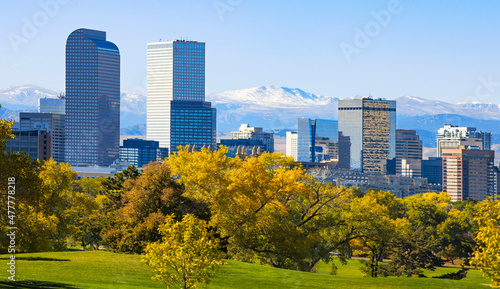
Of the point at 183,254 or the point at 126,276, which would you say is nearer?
the point at 183,254

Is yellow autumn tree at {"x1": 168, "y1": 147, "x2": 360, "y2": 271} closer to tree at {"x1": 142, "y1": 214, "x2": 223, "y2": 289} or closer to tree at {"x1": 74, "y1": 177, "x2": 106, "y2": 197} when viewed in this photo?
tree at {"x1": 142, "y1": 214, "x2": 223, "y2": 289}

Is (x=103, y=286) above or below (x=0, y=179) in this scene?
below

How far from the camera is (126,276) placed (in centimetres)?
4553

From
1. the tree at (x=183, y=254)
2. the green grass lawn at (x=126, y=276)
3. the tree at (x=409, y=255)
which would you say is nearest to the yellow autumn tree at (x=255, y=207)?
the green grass lawn at (x=126, y=276)

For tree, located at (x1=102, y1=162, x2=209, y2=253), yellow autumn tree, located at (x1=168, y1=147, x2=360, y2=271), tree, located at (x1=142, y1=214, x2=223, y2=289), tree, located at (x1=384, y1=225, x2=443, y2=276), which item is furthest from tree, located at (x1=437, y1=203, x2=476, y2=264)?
tree, located at (x1=142, y1=214, x2=223, y2=289)

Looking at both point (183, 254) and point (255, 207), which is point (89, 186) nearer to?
point (255, 207)

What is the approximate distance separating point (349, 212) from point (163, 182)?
73.3ft

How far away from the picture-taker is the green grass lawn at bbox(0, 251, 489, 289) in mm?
41562

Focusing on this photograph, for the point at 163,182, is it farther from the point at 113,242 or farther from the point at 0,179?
the point at 0,179

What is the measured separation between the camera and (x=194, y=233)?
34094mm

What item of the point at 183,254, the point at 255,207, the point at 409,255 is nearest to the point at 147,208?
the point at 255,207

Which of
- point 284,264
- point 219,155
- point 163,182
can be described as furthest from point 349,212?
point 163,182

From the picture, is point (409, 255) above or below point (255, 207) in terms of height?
below

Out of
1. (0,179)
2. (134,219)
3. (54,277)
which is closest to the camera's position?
(0,179)
